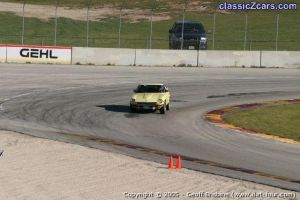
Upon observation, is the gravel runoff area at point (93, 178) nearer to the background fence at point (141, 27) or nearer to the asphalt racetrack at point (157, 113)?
the asphalt racetrack at point (157, 113)

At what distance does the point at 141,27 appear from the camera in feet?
226

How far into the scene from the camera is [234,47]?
194ft

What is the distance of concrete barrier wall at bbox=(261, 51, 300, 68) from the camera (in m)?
48.6

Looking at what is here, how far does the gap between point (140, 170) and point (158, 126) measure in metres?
8.61

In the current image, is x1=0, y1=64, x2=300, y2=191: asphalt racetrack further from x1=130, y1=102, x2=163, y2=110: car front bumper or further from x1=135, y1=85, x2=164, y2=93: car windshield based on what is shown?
x1=135, y1=85, x2=164, y2=93: car windshield

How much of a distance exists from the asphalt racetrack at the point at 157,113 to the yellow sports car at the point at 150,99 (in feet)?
1.20

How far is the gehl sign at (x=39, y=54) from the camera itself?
46594 millimetres

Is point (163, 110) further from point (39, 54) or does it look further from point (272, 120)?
point (39, 54)

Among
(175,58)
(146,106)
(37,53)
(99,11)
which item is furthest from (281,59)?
(99,11)

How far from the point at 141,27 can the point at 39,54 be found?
922 inches

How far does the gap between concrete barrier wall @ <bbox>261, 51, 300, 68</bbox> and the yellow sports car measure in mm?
21645

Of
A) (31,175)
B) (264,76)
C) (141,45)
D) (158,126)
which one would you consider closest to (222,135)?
(158,126)

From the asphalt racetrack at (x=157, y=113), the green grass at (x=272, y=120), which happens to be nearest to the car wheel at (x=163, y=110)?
the asphalt racetrack at (x=157, y=113)

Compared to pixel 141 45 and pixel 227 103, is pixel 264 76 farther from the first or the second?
pixel 141 45
